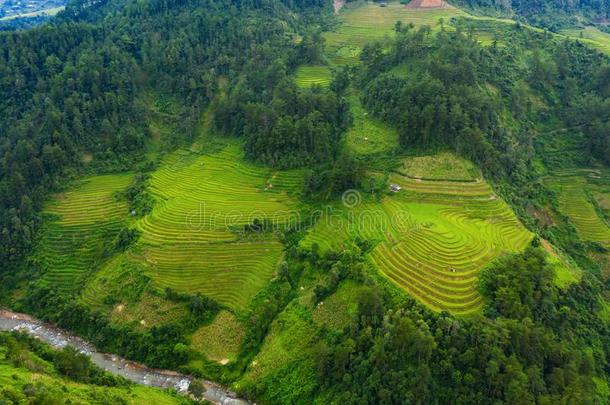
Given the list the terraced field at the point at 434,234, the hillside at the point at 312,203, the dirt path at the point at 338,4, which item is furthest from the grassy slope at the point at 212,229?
the dirt path at the point at 338,4


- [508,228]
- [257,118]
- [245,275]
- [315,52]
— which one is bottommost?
[245,275]

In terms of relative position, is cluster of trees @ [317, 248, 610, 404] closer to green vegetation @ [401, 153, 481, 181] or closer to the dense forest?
green vegetation @ [401, 153, 481, 181]

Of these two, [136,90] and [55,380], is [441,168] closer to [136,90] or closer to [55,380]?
[55,380]

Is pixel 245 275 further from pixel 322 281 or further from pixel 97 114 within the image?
pixel 97 114

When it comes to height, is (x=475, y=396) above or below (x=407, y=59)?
below

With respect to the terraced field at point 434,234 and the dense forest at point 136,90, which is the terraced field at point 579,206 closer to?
the terraced field at point 434,234

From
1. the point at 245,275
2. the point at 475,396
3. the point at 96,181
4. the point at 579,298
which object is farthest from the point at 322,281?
the point at 96,181

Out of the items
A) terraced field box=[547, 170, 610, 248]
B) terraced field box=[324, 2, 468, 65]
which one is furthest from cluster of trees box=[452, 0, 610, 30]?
terraced field box=[547, 170, 610, 248]
